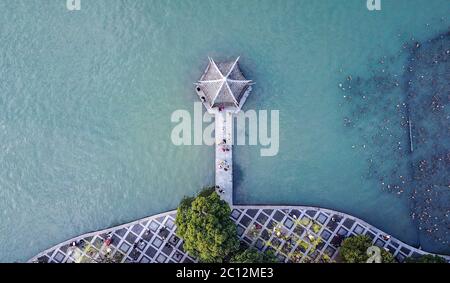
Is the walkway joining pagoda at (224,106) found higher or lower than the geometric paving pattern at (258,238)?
higher

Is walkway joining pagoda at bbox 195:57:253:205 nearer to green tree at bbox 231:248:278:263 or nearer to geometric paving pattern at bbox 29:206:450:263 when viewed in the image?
Result: geometric paving pattern at bbox 29:206:450:263

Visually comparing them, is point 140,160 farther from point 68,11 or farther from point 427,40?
point 427,40

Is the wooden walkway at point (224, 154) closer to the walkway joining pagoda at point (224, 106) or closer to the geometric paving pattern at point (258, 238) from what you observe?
the walkway joining pagoda at point (224, 106)

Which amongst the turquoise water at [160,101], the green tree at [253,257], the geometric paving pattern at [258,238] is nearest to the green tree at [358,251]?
the geometric paving pattern at [258,238]

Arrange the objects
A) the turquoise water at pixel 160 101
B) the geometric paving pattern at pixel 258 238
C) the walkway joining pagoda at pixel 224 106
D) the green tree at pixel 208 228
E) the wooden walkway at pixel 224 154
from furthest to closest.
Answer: the turquoise water at pixel 160 101, the wooden walkway at pixel 224 154, the geometric paving pattern at pixel 258 238, the walkway joining pagoda at pixel 224 106, the green tree at pixel 208 228

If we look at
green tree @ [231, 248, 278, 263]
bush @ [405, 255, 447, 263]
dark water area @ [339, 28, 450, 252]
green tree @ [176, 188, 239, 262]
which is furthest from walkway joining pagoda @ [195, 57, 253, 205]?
bush @ [405, 255, 447, 263]
